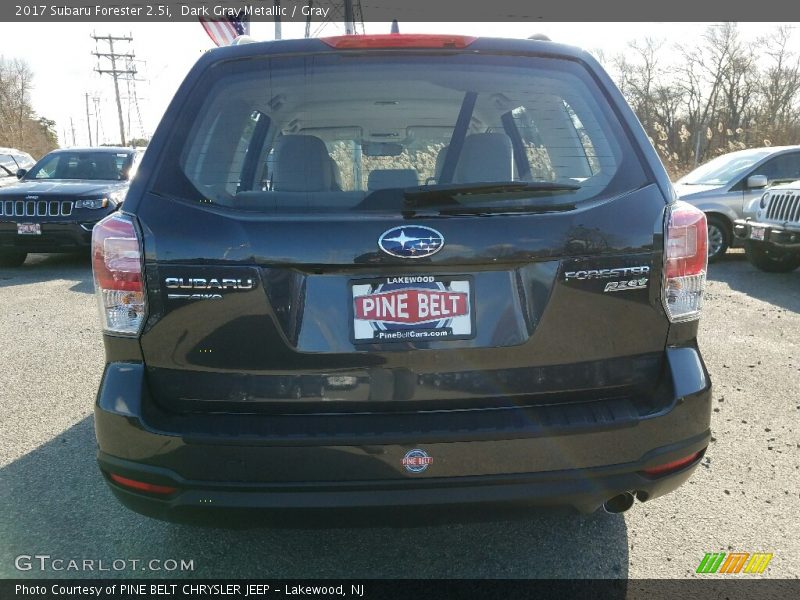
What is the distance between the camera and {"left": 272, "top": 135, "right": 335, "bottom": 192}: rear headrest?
199 centimetres

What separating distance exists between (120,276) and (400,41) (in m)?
1.11

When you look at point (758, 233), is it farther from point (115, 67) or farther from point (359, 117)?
point (115, 67)

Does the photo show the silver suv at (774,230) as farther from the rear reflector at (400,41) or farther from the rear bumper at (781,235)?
the rear reflector at (400,41)

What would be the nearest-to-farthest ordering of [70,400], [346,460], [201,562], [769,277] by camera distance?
1. [346,460]
2. [201,562]
3. [70,400]
4. [769,277]

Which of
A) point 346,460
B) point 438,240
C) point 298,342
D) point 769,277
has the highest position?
point 438,240

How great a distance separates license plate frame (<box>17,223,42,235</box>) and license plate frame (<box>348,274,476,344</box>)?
8514 millimetres

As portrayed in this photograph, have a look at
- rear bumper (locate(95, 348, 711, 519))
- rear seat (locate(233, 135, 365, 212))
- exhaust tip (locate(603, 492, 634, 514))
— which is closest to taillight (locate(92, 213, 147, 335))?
rear bumper (locate(95, 348, 711, 519))

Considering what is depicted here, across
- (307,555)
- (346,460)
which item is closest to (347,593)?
(307,555)

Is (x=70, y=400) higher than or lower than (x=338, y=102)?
lower

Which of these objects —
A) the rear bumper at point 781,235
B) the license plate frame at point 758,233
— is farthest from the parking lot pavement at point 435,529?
the license plate frame at point 758,233

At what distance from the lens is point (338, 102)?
7.15 ft

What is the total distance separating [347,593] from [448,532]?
516mm

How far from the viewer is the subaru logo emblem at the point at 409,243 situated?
1824mm

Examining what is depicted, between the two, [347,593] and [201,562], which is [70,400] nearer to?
[201,562]
